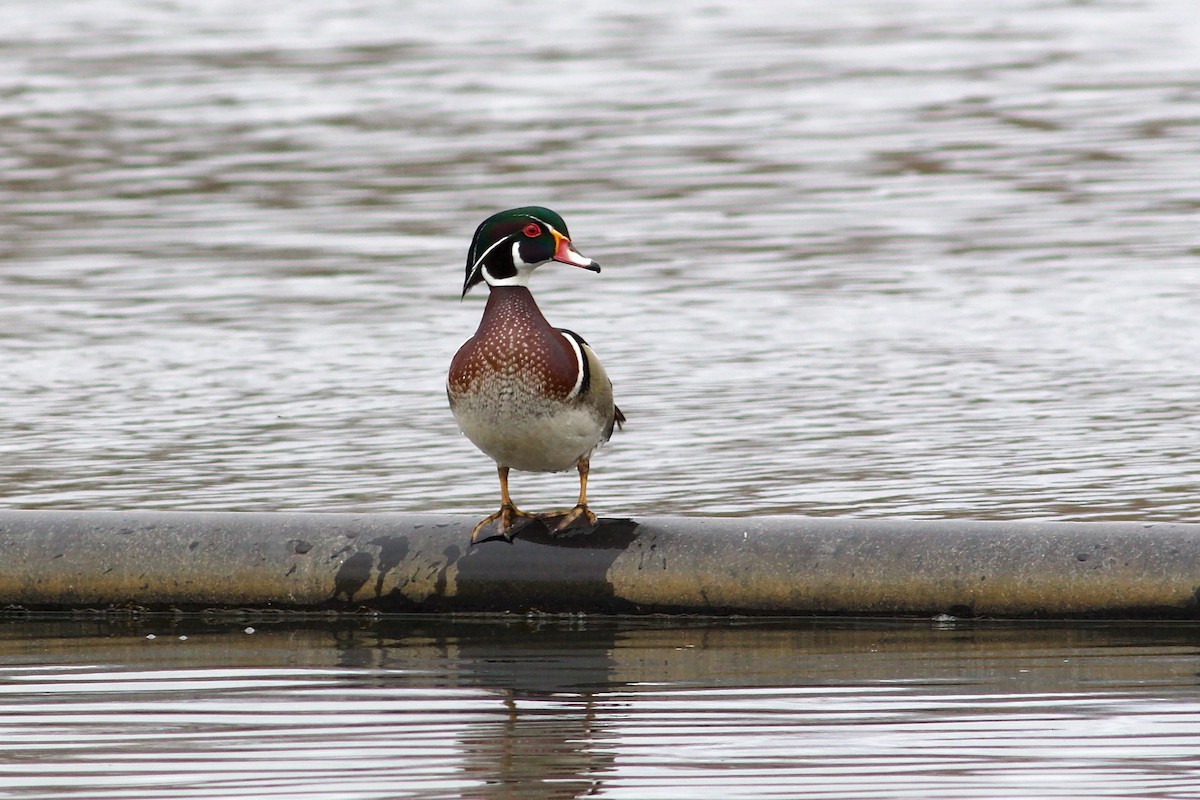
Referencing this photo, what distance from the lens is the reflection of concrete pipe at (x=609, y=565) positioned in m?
6.25

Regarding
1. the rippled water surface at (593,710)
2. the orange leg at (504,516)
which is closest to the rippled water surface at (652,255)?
the orange leg at (504,516)

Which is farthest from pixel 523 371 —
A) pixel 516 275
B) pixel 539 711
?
pixel 539 711

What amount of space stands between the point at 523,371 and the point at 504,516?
55cm

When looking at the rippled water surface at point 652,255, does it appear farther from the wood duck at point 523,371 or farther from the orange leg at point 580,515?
the wood duck at point 523,371

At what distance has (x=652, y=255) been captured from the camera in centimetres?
1313

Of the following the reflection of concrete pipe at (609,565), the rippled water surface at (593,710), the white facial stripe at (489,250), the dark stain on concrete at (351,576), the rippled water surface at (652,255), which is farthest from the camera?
the rippled water surface at (652,255)

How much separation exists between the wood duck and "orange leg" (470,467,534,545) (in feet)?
0.06

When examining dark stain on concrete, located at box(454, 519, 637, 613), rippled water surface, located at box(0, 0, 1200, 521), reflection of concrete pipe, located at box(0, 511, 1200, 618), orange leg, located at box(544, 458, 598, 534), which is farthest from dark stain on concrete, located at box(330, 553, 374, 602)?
rippled water surface, located at box(0, 0, 1200, 521)

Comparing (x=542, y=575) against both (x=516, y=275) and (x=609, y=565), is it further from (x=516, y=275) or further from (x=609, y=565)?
(x=516, y=275)

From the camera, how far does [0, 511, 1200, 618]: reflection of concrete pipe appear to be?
246 inches

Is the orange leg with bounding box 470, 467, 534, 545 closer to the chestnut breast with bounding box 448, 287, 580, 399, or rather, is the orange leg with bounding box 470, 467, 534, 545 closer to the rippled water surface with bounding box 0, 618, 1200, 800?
the rippled water surface with bounding box 0, 618, 1200, 800

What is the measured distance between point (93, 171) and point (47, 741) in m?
11.6

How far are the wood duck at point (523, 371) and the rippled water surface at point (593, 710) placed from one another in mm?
503

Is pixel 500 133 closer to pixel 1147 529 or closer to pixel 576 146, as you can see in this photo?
pixel 576 146
